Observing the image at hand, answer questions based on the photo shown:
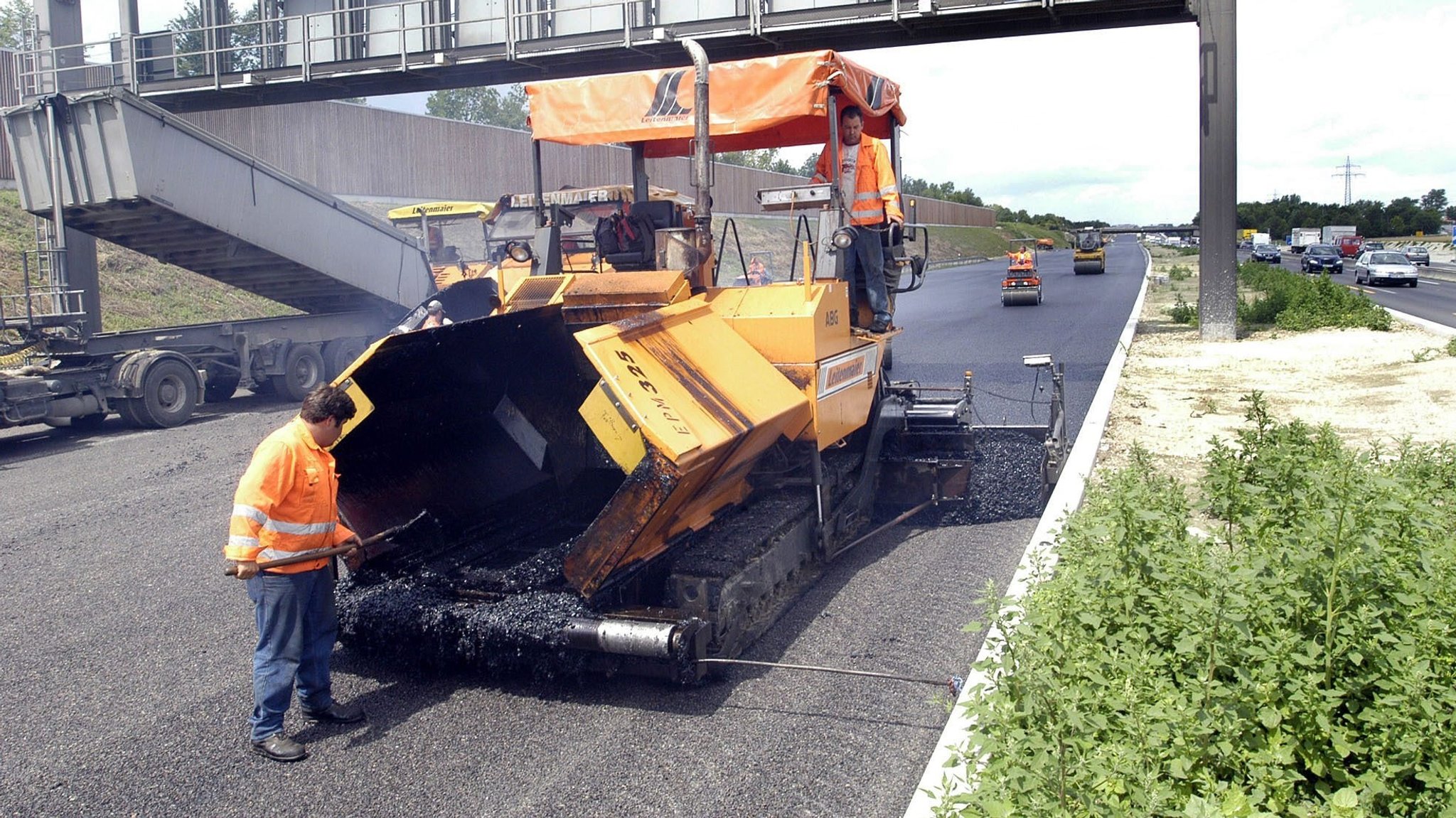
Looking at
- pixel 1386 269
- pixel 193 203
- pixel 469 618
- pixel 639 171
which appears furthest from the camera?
pixel 1386 269

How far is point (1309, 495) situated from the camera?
15.7 feet

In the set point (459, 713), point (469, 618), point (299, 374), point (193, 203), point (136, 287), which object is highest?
point (193, 203)

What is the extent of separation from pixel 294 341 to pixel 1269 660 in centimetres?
1476

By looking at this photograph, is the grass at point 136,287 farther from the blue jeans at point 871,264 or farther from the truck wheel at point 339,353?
the blue jeans at point 871,264

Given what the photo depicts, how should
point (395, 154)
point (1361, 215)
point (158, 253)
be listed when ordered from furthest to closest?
point (1361, 215) → point (395, 154) → point (158, 253)

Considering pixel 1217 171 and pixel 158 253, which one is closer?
pixel 158 253

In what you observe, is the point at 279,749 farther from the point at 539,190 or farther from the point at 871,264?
the point at 871,264

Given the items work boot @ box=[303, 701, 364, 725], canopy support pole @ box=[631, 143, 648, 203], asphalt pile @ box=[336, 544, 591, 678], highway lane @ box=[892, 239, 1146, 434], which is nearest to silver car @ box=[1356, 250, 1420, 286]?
highway lane @ box=[892, 239, 1146, 434]

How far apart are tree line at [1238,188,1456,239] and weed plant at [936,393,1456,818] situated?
356 ft

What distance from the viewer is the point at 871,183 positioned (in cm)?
702

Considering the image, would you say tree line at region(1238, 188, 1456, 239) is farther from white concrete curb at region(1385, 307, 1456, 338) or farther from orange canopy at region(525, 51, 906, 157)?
orange canopy at region(525, 51, 906, 157)

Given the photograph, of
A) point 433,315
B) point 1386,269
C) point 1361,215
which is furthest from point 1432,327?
point 1361,215

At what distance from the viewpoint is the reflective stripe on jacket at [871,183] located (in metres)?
7.00

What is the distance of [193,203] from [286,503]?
32.6 ft
